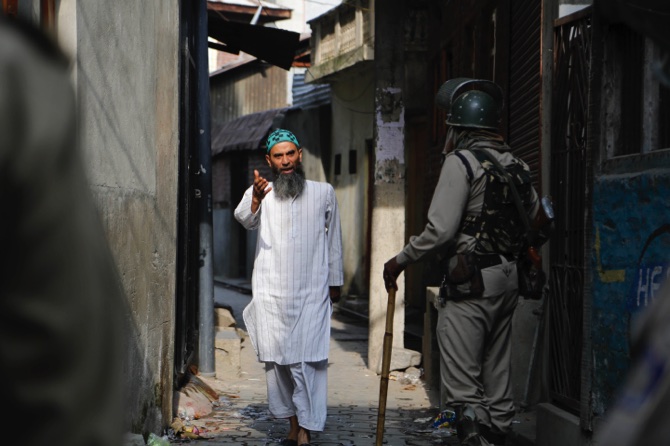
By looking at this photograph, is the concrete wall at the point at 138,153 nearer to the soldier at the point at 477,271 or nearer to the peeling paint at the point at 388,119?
the soldier at the point at 477,271

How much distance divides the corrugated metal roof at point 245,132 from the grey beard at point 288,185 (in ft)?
52.5

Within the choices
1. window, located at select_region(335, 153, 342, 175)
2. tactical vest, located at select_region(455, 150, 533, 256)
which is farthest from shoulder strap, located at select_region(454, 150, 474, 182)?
window, located at select_region(335, 153, 342, 175)

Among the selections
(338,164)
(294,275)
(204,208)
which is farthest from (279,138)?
(338,164)

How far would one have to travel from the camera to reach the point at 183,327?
8609 millimetres

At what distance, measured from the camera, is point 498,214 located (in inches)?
235

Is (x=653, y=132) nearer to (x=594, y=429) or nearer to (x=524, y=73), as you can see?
(x=594, y=429)

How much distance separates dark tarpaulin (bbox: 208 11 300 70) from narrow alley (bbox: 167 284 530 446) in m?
3.53

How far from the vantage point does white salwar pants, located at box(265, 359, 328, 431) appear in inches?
272

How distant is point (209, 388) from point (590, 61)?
4305 millimetres

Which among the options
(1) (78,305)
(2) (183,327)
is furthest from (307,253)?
(1) (78,305)

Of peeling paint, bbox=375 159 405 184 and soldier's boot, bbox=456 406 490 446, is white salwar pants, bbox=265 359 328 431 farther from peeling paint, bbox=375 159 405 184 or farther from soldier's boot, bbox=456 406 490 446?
peeling paint, bbox=375 159 405 184

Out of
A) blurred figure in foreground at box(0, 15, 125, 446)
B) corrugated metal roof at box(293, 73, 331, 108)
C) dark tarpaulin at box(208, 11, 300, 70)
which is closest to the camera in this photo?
blurred figure in foreground at box(0, 15, 125, 446)

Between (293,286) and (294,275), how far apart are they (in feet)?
0.23

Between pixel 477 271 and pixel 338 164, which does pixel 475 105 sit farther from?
pixel 338 164
